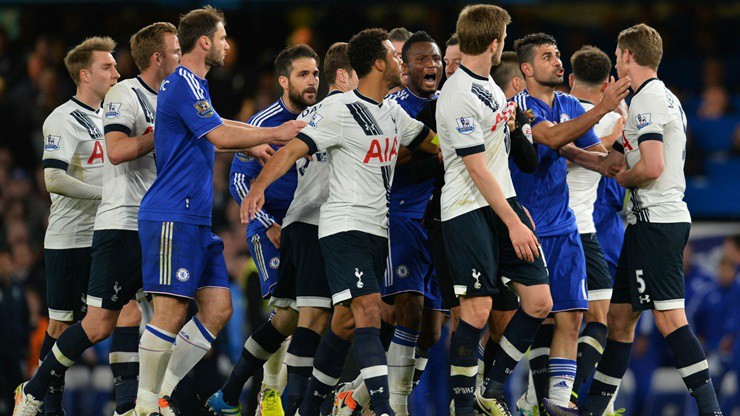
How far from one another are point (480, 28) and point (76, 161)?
11.0 feet

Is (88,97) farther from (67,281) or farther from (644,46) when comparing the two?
(644,46)

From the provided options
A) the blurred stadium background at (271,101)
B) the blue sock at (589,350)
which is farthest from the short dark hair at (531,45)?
the blurred stadium background at (271,101)

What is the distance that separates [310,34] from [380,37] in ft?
28.4

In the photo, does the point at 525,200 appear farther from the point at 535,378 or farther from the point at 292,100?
the point at 292,100

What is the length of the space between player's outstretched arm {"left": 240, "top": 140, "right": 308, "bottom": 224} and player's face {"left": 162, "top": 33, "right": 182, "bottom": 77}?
4.12 ft

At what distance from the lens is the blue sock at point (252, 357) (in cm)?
830

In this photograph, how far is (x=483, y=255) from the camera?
7141 mm

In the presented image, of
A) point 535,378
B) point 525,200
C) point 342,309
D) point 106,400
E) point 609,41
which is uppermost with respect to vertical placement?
point 609,41

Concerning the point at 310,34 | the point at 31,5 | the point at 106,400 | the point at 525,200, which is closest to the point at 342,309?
the point at 525,200

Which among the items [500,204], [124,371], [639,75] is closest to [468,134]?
[500,204]

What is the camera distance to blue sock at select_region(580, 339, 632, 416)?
802 cm

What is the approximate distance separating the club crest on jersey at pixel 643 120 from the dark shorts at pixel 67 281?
4.16 metres

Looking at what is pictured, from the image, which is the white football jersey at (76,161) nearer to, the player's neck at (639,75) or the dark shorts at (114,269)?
the dark shorts at (114,269)

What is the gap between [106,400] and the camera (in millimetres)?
13117
